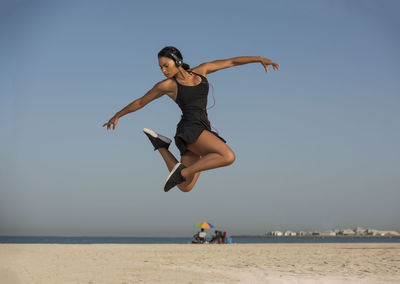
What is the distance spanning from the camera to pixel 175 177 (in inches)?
203

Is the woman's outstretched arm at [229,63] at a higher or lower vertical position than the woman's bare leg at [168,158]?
higher

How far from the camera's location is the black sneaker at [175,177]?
516cm

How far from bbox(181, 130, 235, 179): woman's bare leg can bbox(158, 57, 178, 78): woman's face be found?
2.58ft

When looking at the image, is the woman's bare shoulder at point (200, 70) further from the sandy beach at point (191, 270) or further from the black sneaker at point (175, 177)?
the sandy beach at point (191, 270)

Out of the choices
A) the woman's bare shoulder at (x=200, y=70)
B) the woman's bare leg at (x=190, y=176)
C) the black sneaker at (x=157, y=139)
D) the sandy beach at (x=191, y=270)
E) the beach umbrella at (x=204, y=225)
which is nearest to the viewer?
the woman's bare leg at (x=190, y=176)

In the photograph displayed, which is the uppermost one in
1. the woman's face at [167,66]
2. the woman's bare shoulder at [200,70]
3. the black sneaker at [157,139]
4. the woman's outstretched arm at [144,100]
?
the woman's bare shoulder at [200,70]

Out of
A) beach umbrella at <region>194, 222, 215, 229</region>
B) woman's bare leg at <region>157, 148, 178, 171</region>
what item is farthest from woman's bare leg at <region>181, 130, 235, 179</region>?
beach umbrella at <region>194, 222, 215, 229</region>

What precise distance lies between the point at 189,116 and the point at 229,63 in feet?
3.00

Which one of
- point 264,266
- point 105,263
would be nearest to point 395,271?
point 264,266

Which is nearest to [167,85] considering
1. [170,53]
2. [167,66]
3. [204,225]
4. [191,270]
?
[167,66]

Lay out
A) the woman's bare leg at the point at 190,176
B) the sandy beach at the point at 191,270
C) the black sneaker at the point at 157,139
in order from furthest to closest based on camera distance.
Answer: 1. the sandy beach at the point at 191,270
2. the black sneaker at the point at 157,139
3. the woman's bare leg at the point at 190,176

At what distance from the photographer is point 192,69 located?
5.51m

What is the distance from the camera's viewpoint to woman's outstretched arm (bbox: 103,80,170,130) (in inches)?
205

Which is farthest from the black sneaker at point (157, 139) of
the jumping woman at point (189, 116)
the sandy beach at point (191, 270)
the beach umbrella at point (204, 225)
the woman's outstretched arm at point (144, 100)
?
the beach umbrella at point (204, 225)
